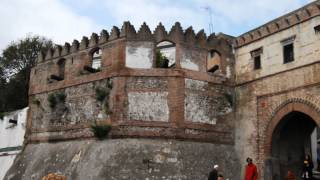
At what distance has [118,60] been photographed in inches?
699

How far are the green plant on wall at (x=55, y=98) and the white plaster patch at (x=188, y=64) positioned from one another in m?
5.33

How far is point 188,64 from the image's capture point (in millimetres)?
18062

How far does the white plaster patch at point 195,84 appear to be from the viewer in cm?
1771

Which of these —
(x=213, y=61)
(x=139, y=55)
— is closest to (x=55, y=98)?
(x=139, y=55)

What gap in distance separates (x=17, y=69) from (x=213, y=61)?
17.8m

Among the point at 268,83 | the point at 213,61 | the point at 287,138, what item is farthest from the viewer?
the point at 213,61

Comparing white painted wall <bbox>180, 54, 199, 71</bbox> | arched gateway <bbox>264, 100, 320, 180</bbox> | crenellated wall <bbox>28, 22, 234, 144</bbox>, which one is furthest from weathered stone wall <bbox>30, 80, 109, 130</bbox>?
arched gateway <bbox>264, 100, 320, 180</bbox>

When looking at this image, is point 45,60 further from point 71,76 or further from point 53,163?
point 53,163

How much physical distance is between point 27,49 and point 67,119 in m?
16.0

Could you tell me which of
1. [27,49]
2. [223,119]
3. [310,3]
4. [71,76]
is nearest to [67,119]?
[71,76]

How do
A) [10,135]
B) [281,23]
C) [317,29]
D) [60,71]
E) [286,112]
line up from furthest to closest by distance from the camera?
[10,135]
[60,71]
[281,23]
[286,112]
[317,29]

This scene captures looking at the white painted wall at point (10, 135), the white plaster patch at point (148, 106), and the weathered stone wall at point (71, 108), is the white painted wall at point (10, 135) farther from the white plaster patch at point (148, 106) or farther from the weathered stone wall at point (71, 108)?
the white plaster patch at point (148, 106)

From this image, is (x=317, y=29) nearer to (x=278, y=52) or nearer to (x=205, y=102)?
(x=278, y=52)

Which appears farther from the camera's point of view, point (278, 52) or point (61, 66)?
point (61, 66)
